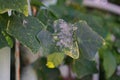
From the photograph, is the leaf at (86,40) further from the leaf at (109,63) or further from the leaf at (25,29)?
the leaf at (109,63)

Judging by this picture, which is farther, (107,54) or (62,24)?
(107,54)

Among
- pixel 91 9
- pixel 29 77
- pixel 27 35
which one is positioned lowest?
pixel 29 77

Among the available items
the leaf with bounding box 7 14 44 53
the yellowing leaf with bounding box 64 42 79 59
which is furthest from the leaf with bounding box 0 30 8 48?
the yellowing leaf with bounding box 64 42 79 59

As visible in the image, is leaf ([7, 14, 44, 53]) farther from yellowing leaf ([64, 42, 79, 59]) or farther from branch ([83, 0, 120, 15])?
branch ([83, 0, 120, 15])

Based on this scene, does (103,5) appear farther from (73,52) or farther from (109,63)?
(73,52)

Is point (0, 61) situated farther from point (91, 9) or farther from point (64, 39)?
point (91, 9)

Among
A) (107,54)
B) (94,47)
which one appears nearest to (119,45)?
(107,54)
